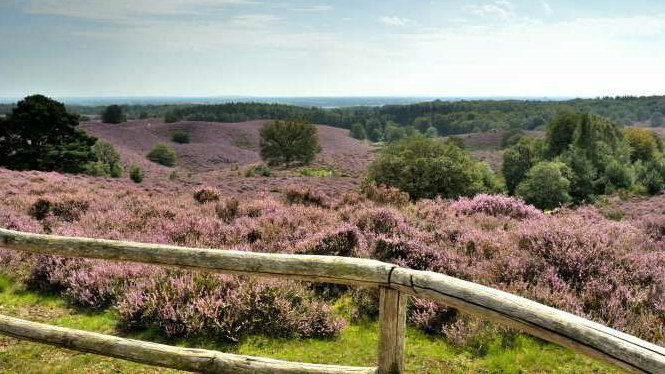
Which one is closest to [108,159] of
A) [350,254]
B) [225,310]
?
[350,254]

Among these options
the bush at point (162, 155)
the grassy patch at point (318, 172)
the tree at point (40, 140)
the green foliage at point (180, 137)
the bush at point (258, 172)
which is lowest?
the grassy patch at point (318, 172)

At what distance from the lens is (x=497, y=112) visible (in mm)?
182750

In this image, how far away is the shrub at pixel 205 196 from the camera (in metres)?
14.7

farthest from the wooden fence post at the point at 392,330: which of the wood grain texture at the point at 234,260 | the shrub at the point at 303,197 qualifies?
the shrub at the point at 303,197

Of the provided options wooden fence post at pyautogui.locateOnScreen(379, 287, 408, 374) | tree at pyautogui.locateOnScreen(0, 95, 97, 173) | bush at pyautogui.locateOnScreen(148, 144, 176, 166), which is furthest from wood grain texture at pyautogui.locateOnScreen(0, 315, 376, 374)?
bush at pyautogui.locateOnScreen(148, 144, 176, 166)

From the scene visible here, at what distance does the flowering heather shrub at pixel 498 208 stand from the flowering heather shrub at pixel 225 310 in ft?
Answer: 24.8

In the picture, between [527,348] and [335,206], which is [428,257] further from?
[335,206]

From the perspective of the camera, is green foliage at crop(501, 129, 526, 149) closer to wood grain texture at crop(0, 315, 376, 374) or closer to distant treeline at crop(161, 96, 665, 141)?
distant treeline at crop(161, 96, 665, 141)

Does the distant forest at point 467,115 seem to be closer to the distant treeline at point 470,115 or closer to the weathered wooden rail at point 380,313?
the distant treeline at point 470,115

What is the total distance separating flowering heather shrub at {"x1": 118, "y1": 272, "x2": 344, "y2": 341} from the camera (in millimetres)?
6055

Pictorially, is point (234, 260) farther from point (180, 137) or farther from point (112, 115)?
point (112, 115)

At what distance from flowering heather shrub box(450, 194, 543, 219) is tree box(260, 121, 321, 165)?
55432 millimetres

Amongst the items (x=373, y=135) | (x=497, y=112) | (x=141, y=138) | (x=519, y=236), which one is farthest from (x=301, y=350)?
(x=497, y=112)

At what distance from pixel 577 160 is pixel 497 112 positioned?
13877cm
